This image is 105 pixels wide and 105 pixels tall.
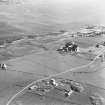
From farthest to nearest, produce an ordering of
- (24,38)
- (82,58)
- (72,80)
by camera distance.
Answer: (24,38)
(82,58)
(72,80)

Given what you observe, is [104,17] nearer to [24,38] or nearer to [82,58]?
[24,38]

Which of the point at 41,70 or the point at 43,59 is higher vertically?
the point at 43,59

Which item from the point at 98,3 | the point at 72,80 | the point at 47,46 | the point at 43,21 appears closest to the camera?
the point at 72,80

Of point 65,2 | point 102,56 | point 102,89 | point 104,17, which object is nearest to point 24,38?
point 102,56

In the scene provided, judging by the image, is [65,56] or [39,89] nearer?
[39,89]

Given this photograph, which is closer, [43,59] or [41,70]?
[41,70]

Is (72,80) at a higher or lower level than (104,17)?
lower

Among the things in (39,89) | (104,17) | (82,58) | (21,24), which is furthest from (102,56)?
(104,17)

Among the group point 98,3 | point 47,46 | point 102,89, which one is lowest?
point 102,89

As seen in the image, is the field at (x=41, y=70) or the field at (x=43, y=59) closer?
the field at (x=41, y=70)

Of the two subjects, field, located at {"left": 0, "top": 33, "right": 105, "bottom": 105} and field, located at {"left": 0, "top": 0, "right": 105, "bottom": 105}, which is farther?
field, located at {"left": 0, "top": 0, "right": 105, "bottom": 105}
